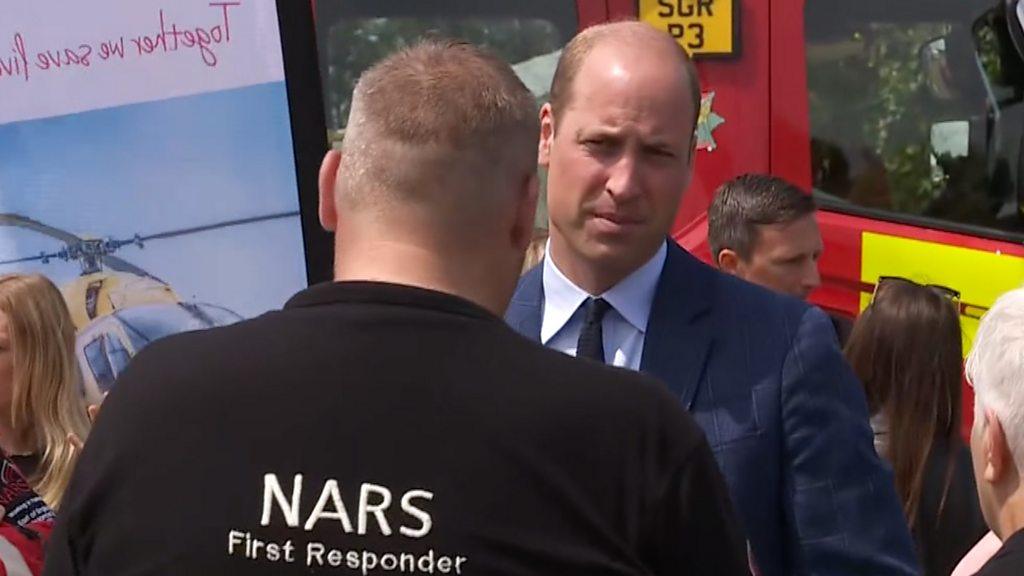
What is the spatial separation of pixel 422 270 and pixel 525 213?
0.44 ft

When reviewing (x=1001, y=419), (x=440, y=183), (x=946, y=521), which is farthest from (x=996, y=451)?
(x=946, y=521)

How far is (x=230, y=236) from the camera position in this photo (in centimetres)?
322

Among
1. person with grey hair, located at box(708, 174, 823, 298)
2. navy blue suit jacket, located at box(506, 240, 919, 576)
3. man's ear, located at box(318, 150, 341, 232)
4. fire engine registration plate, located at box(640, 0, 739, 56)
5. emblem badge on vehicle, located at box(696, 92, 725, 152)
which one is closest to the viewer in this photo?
man's ear, located at box(318, 150, 341, 232)

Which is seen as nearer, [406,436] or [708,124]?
[406,436]

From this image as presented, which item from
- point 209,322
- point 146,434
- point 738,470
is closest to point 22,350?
point 209,322

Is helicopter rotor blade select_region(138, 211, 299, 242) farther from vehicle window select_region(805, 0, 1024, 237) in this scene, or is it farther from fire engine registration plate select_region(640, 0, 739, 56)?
vehicle window select_region(805, 0, 1024, 237)

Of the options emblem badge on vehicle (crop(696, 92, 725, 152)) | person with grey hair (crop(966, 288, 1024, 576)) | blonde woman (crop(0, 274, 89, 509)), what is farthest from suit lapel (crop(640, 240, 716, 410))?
emblem badge on vehicle (crop(696, 92, 725, 152))

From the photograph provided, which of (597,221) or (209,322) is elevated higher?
(597,221)

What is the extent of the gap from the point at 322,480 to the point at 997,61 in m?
4.25

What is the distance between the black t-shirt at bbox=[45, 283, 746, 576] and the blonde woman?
1.87 meters

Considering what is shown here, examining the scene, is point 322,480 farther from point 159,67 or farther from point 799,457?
point 159,67

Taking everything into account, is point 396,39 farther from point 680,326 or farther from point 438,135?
point 438,135

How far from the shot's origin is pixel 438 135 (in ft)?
5.04

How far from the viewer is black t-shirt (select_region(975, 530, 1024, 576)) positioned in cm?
179
